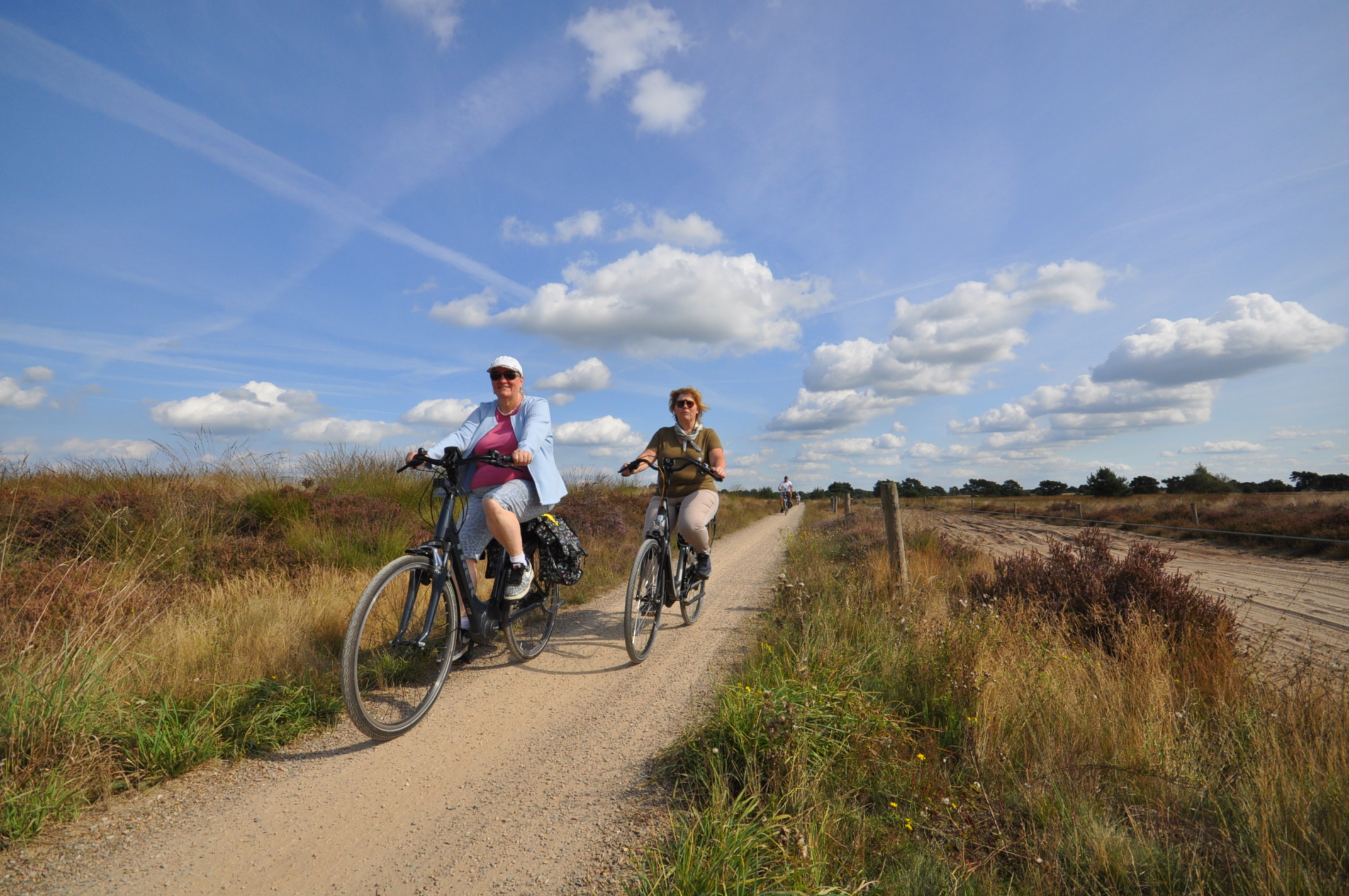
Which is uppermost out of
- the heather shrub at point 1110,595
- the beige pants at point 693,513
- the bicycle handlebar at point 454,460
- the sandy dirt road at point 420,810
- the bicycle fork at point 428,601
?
the bicycle handlebar at point 454,460

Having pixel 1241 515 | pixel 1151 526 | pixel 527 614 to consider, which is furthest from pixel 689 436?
pixel 1241 515

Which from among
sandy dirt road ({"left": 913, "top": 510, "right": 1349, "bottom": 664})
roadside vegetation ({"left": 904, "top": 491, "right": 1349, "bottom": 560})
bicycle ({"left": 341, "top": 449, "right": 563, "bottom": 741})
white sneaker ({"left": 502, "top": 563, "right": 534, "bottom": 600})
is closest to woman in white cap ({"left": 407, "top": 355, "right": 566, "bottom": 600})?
white sneaker ({"left": 502, "top": 563, "right": 534, "bottom": 600})

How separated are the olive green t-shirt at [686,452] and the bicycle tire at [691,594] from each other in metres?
0.38

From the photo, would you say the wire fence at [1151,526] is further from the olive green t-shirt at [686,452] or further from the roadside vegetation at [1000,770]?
the olive green t-shirt at [686,452]

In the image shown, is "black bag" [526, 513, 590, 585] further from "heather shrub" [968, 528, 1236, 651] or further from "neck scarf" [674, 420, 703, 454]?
"heather shrub" [968, 528, 1236, 651]

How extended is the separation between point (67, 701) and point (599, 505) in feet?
35.3

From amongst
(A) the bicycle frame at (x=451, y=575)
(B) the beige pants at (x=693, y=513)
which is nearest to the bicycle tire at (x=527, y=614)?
(A) the bicycle frame at (x=451, y=575)

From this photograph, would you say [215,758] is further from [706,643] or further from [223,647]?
[706,643]

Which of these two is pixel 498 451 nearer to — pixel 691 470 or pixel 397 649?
pixel 397 649

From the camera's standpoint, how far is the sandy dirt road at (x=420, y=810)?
90.6 inches

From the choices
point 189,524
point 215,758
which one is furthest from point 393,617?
point 189,524

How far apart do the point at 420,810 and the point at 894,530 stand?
5.83 metres

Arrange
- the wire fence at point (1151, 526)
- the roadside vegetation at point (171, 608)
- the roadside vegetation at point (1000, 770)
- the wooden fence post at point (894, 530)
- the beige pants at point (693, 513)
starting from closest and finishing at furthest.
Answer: the roadside vegetation at point (1000, 770) → the roadside vegetation at point (171, 608) → the beige pants at point (693, 513) → the wooden fence post at point (894, 530) → the wire fence at point (1151, 526)

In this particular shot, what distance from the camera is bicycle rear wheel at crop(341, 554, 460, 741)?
10.4 ft
